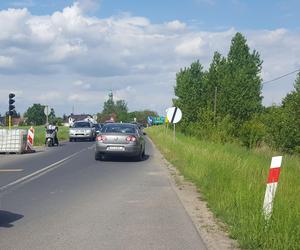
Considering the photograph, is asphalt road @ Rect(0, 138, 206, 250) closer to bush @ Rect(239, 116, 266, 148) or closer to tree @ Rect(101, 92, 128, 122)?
bush @ Rect(239, 116, 266, 148)

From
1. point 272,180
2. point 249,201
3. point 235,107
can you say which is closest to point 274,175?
point 272,180

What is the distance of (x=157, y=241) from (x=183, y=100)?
42.2 meters

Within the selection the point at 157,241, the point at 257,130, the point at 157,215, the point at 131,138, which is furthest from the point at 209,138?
the point at 157,241

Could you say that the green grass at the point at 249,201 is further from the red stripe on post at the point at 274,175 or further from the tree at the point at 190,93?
the tree at the point at 190,93

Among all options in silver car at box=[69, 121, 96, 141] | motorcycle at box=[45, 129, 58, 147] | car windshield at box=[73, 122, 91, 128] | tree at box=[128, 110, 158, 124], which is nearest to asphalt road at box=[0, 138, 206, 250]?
motorcycle at box=[45, 129, 58, 147]

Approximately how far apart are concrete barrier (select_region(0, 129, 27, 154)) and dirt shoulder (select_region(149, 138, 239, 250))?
14.3 metres

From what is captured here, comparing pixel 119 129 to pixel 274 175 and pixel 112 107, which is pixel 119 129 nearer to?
pixel 274 175

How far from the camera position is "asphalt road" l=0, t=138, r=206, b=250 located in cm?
682

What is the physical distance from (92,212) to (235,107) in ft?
108

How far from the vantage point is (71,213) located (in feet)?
29.2

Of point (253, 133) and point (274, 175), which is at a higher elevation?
point (253, 133)

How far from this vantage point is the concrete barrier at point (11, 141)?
2583 centimetres

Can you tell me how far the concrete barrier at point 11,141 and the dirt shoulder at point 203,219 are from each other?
1432cm

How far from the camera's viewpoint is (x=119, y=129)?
21.5 m
